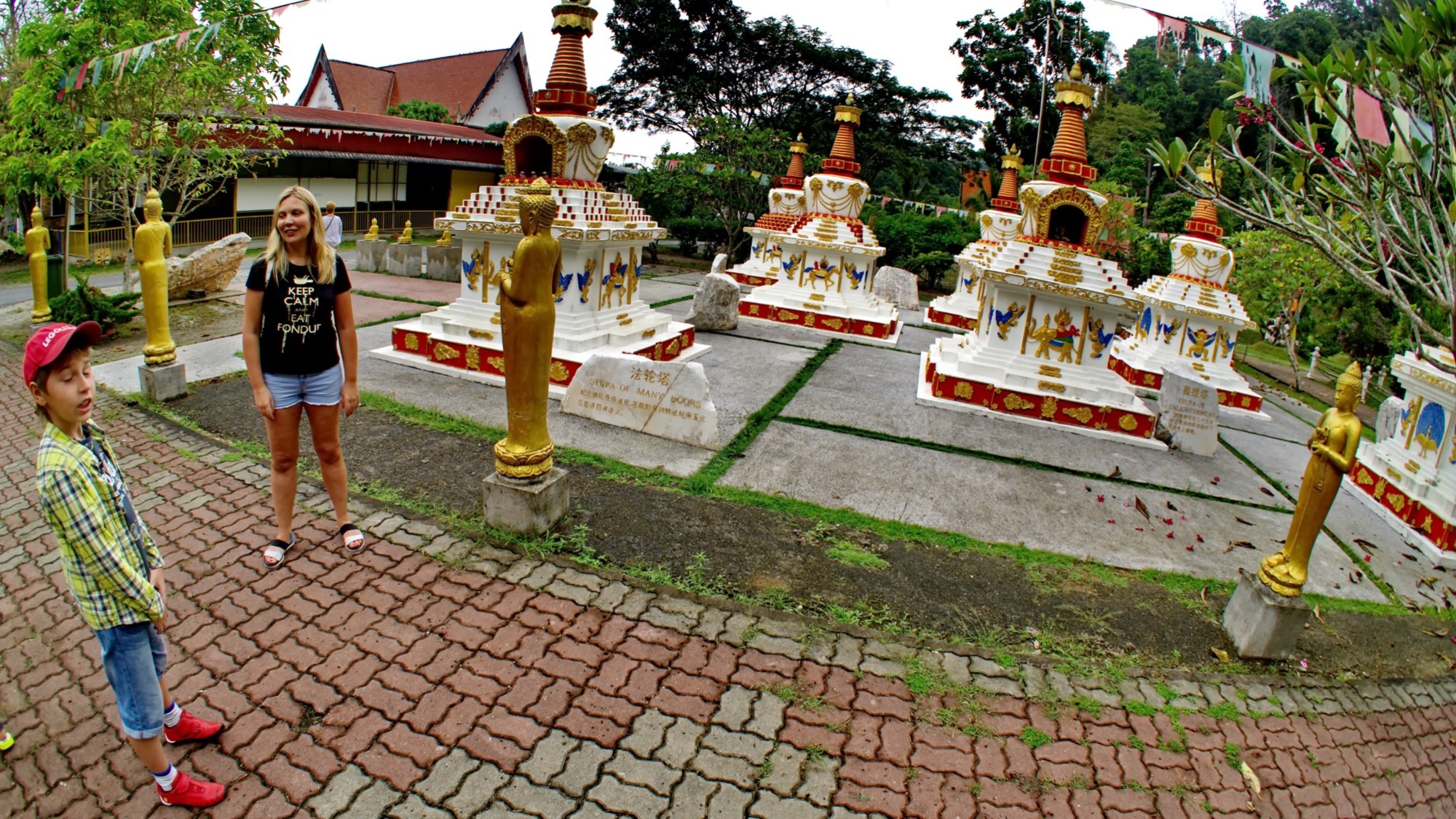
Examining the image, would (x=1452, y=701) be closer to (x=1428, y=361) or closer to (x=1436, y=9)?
(x=1436, y=9)

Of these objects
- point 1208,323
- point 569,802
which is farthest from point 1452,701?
point 1208,323

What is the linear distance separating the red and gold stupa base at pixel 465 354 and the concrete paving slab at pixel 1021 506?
7.58ft

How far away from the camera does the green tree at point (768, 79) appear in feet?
91.8

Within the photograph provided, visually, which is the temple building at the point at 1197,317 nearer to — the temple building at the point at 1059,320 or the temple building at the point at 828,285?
the temple building at the point at 1059,320

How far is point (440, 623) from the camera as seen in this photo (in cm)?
384

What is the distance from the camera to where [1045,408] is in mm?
8750

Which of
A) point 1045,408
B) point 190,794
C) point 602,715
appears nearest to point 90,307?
point 190,794

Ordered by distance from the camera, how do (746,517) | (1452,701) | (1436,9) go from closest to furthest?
(1436,9) → (1452,701) → (746,517)

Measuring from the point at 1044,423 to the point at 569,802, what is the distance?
729 centimetres

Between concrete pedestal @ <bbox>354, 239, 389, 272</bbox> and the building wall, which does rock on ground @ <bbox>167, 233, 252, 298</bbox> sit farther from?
the building wall

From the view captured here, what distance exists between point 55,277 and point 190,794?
1174cm

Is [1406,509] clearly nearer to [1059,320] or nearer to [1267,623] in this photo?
[1059,320]

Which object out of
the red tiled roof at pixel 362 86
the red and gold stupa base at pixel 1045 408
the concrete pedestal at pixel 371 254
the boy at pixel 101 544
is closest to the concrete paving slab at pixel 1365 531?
the red and gold stupa base at pixel 1045 408

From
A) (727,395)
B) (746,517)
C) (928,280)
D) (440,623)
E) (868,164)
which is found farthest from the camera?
(868,164)
